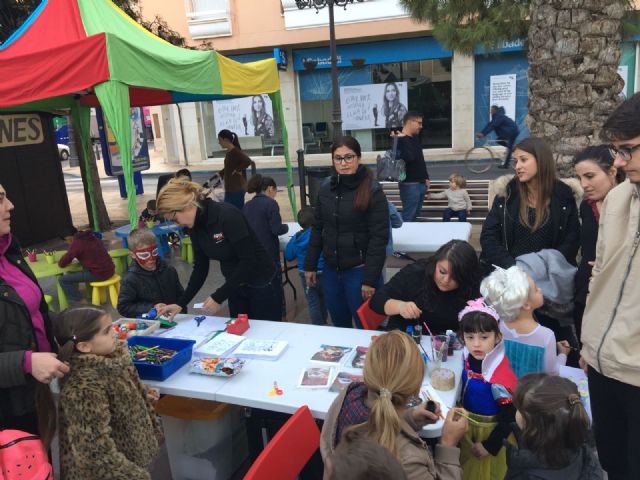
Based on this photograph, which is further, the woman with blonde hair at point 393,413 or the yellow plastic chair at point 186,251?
the yellow plastic chair at point 186,251

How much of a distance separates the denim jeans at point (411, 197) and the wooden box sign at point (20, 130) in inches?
259

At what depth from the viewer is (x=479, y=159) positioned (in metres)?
17.0

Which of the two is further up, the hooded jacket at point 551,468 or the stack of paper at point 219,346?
the stack of paper at point 219,346

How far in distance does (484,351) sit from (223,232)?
174 cm

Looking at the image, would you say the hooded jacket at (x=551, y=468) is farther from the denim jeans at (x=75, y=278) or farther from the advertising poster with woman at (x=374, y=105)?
the advertising poster with woman at (x=374, y=105)

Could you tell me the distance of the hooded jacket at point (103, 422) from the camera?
2.10 metres

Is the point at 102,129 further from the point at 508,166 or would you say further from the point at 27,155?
the point at 508,166

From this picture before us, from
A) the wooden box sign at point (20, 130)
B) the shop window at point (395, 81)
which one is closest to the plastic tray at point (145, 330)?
the wooden box sign at point (20, 130)

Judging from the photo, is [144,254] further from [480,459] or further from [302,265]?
[480,459]

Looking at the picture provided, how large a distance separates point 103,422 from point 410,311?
1.68 metres

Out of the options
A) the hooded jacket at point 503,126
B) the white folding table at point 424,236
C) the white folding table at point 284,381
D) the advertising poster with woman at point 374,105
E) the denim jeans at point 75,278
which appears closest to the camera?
the white folding table at point 284,381

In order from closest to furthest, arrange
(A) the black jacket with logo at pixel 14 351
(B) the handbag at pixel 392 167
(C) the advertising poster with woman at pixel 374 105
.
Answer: (A) the black jacket with logo at pixel 14 351 < (B) the handbag at pixel 392 167 < (C) the advertising poster with woman at pixel 374 105

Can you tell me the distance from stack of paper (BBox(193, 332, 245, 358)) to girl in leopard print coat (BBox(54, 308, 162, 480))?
554mm

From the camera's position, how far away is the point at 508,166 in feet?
46.3
